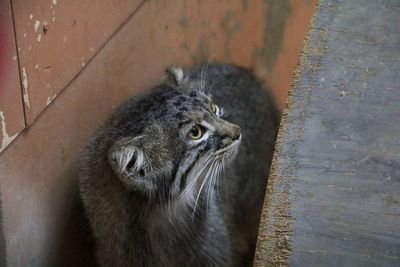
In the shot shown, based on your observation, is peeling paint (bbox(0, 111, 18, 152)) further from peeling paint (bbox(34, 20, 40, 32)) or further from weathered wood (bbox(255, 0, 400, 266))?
weathered wood (bbox(255, 0, 400, 266))

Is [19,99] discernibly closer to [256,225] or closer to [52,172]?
[52,172]

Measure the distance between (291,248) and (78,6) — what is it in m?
1.50

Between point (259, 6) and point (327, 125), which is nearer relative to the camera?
point (327, 125)

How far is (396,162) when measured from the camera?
2188mm

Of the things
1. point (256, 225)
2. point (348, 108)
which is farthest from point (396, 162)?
point (256, 225)

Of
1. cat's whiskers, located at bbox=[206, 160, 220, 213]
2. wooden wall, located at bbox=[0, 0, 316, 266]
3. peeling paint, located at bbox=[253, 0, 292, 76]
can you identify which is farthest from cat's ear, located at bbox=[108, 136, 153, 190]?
peeling paint, located at bbox=[253, 0, 292, 76]

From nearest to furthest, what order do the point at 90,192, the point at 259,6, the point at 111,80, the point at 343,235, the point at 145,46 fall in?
the point at 343,235
the point at 90,192
the point at 111,80
the point at 145,46
the point at 259,6

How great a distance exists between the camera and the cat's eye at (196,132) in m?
2.81

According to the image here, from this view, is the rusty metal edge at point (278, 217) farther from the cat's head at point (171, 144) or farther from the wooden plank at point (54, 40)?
the wooden plank at point (54, 40)

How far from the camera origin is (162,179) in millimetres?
2750

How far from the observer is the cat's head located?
266 centimetres

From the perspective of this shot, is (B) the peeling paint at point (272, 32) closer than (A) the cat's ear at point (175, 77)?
No

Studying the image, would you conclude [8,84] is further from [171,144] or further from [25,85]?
[171,144]

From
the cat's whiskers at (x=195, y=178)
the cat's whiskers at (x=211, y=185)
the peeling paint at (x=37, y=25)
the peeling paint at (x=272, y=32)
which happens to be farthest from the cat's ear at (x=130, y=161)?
the peeling paint at (x=272, y=32)
